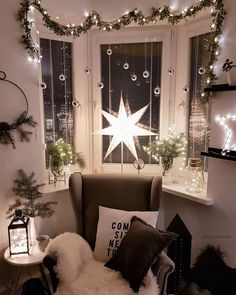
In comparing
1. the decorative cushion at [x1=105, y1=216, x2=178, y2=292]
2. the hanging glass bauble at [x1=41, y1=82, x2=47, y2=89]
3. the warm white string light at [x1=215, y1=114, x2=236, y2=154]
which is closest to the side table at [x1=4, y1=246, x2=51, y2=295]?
the decorative cushion at [x1=105, y1=216, x2=178, y2=292]

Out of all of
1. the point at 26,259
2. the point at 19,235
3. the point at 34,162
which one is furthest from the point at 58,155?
the point at 26,259

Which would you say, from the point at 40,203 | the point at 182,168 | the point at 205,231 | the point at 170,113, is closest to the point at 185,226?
the point at 205,231

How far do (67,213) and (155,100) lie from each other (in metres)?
1.34

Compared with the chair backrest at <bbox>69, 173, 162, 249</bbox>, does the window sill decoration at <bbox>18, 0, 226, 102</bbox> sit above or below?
above

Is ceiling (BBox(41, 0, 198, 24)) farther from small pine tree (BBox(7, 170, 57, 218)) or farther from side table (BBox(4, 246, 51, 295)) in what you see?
side table (BBox(4, 246, 51, 295))

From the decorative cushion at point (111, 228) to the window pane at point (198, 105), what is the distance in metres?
0.81

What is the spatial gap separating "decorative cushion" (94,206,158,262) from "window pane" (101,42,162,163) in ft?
2.58

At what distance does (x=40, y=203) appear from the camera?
2.09 meters

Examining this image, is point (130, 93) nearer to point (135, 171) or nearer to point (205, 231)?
point (135, 171)

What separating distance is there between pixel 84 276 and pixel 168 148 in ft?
4.02

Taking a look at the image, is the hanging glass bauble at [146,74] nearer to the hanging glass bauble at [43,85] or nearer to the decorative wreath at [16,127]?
the hanging glass bauble at [43,85]

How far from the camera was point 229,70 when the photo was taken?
1.79 meters

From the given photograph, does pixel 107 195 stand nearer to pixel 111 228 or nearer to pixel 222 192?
pixel 111 228

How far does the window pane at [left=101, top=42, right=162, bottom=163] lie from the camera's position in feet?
8.20
